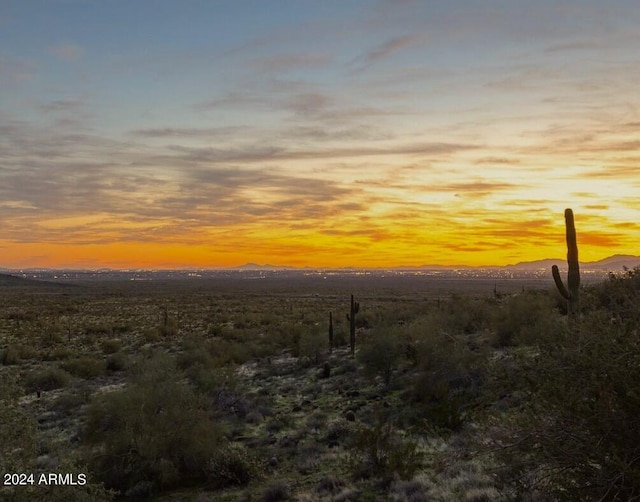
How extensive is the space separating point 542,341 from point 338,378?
1603cm

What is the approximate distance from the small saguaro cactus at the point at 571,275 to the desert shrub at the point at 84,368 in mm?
21148

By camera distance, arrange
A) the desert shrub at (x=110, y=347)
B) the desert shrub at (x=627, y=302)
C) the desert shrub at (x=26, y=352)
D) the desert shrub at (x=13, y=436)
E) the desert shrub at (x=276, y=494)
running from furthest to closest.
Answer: the desert shrub at (x=110, y=347) < the desert shrub at (x=26, y=352) < the desert shrub at (x=276, y=494) < the desert shrub at (x=13, y=436) < the desert shrub at (x=627, y=302)

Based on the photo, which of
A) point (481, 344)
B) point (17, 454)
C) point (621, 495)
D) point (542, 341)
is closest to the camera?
point (621, 495)

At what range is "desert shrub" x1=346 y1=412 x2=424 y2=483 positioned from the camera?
11.2 metres

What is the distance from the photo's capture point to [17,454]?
735 centimetres

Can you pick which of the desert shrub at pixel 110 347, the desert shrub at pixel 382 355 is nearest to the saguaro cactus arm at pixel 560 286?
the desert shrub at pixel 382 355

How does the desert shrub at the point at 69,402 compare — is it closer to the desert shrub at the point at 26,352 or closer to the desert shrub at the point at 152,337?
the desert shrub at the point at 26,352

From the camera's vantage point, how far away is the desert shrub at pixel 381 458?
11.2 meters

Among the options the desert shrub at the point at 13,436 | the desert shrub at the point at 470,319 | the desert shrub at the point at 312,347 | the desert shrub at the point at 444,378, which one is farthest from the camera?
the desert shrub at the point at 470,319

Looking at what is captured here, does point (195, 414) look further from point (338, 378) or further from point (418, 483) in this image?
point (338, 378)

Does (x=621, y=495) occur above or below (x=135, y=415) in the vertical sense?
above

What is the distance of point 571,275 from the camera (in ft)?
42.9

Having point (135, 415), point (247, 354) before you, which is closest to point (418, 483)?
point (135, 415)

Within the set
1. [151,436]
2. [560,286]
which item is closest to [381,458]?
[151,436]
